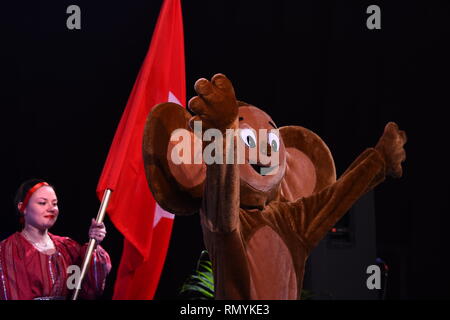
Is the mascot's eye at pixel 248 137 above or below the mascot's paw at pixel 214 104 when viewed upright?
below

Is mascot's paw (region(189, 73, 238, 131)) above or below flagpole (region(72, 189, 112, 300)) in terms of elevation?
above

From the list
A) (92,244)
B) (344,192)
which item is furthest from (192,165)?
(92,244)

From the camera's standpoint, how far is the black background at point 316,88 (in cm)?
287

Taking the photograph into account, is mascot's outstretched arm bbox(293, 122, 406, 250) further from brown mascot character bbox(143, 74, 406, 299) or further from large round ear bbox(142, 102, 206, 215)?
large round ear bbox(142, 102, 206, 215)

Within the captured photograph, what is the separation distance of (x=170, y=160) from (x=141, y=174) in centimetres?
71

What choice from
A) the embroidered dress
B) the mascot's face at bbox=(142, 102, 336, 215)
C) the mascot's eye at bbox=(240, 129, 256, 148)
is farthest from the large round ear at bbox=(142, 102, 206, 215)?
the embroidered dress

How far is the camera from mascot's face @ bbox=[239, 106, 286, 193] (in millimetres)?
1624

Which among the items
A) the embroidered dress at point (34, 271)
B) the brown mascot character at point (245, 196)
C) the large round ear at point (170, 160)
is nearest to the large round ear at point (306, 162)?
the brown mascot character at point (245, 196)

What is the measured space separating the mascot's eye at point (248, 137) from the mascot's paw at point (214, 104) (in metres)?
0.20

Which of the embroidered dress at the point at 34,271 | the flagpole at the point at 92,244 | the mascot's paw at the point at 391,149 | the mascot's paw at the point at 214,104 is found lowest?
the embroidered dress at the point at 34,271

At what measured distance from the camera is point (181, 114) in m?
1.66

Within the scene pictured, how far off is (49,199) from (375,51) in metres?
1.75

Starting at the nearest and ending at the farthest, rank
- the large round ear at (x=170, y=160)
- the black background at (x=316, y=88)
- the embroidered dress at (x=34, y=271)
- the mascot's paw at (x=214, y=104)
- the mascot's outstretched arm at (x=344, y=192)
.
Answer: the mascot's paw at (x=214, y=104), the large round ear at (x=170, y=160), the mascot's outstretched arm at (x=344, y=192), the embroidered dress at (x=34, y=271), the black background at (x=316, y=88)

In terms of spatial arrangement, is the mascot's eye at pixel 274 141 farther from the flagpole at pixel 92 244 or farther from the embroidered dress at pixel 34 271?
the embroidered dress at pixel 34 271
